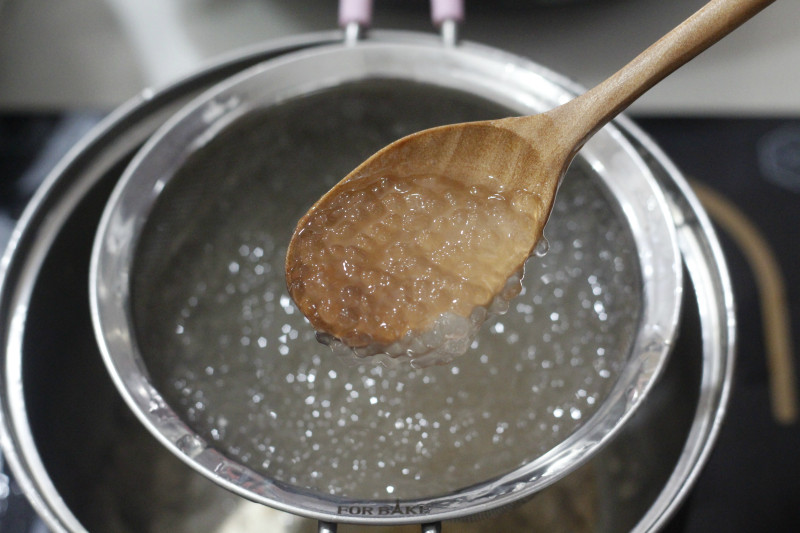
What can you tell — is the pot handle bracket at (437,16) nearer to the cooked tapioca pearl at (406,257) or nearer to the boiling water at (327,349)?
the boiling water at (327,349)

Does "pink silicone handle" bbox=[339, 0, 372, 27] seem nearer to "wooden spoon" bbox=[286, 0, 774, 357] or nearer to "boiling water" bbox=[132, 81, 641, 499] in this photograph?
"boiling water" bbox=[132, 81, 641, 499]

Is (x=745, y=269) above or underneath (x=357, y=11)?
underneath

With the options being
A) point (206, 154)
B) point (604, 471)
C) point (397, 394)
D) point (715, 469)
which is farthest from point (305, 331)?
point (715, 469)

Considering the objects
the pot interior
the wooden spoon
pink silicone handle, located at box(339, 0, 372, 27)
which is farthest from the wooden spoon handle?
pink silicone handle, located at box(339, 0, 372, 27)

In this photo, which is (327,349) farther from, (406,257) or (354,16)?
(354,16)

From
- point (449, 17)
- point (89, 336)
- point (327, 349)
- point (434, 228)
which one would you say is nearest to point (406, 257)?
point (434, 228)

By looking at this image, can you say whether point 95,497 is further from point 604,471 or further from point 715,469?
point 715,469
